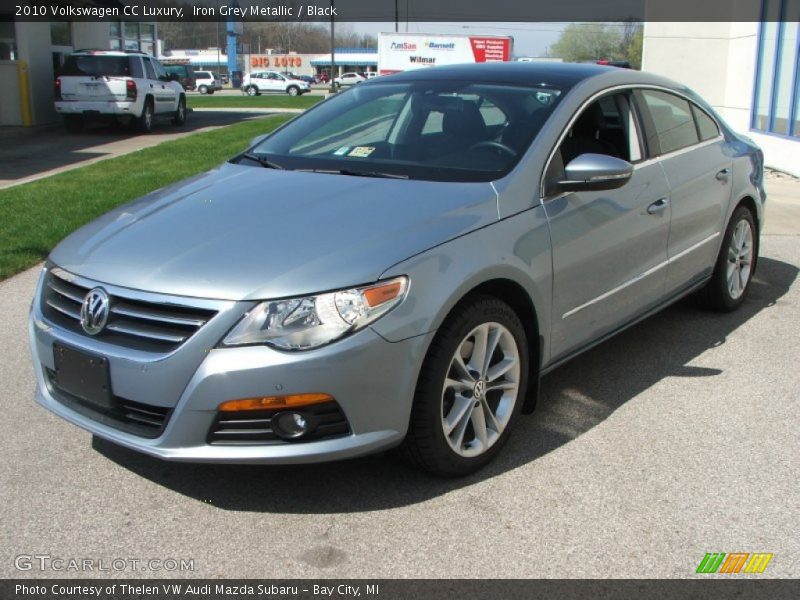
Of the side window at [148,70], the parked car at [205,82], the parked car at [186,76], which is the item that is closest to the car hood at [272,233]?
the side window at [148,70]

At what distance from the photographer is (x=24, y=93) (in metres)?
20.5

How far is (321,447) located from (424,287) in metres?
0.67

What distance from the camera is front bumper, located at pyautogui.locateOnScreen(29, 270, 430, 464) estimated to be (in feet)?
9.48

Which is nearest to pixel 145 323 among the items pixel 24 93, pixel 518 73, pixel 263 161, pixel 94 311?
pixel 94 311

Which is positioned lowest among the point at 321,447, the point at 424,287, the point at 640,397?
the point at 640,397

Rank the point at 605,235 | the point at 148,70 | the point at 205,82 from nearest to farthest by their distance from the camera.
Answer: the point at 605,235 → the point at 148,70 → the point at 205,82

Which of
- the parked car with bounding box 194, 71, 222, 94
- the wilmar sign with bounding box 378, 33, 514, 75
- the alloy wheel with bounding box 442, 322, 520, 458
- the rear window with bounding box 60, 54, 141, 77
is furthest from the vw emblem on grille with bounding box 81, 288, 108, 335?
the parked car with bounding box 194, 71, 222, 94

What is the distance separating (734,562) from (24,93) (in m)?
21.0

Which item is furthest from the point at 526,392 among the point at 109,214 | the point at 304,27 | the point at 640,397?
the point at 304,27

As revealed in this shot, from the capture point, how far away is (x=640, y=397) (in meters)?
4.34

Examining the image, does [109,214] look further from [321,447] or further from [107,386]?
[321,447]

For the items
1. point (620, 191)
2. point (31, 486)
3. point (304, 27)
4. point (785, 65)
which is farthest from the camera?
point (304, 27)

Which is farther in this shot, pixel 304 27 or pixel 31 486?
pixel 304 27

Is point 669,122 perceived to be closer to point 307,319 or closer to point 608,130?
point 608,130
